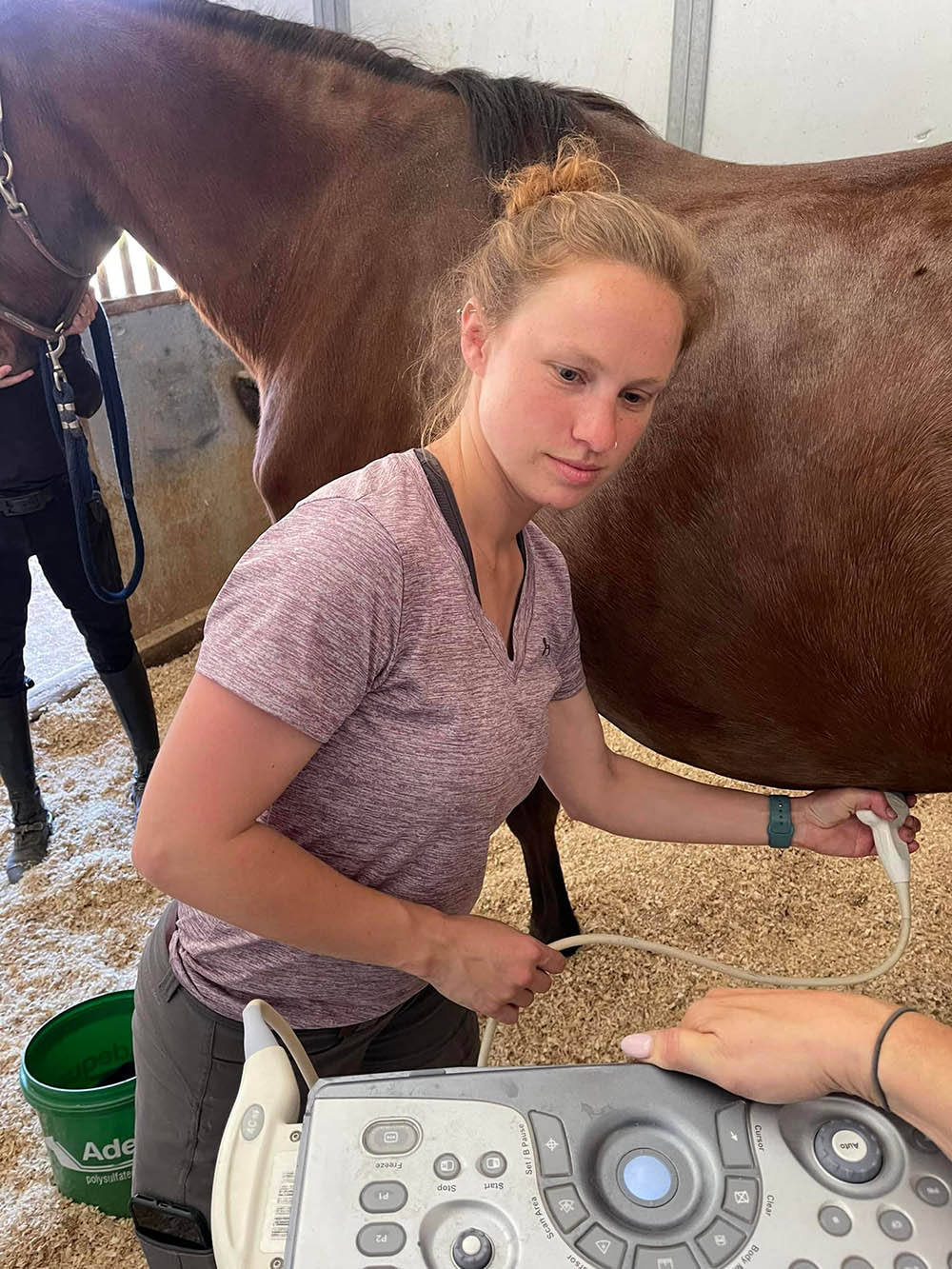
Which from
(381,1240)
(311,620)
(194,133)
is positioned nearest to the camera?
(381,1240)

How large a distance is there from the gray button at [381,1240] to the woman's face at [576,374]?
1.56 ft

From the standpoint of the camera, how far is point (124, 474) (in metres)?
1.85

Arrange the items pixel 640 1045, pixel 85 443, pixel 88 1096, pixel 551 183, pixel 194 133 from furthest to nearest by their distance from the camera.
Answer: pixel 85 443, pixel 194 133, pixel 88 1096, pixel 551 183, pixel 640 1045

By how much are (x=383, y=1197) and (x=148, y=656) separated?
2.49 m

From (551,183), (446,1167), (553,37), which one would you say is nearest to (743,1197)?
(446,1167)

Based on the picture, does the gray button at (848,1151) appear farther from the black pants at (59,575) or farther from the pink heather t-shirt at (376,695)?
the black pants at (59,575)

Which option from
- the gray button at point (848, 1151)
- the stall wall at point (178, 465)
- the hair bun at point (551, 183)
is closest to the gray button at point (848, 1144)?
the gray button at point (848, 1151)

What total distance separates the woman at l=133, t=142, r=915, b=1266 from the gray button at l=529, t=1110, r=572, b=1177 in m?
0.26

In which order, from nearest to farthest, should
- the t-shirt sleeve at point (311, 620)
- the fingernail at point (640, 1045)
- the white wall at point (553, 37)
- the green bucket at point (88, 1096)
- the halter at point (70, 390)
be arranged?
1. the fingernail at point (640, 1045)
2. the t-shirt sleeve at point (311, 620)
3. the green bucket at point (88, 1096)
4. the halter at point (70, 390)
5. the white wall at point (553, 37)

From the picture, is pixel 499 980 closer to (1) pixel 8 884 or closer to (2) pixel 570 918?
(2) pixel 570 918

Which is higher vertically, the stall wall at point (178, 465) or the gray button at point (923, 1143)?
the gray button at point (923, 1143)

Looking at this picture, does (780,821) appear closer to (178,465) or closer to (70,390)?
(70,390)

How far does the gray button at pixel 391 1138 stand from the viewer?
1.38ft

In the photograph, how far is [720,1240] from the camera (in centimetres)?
40
